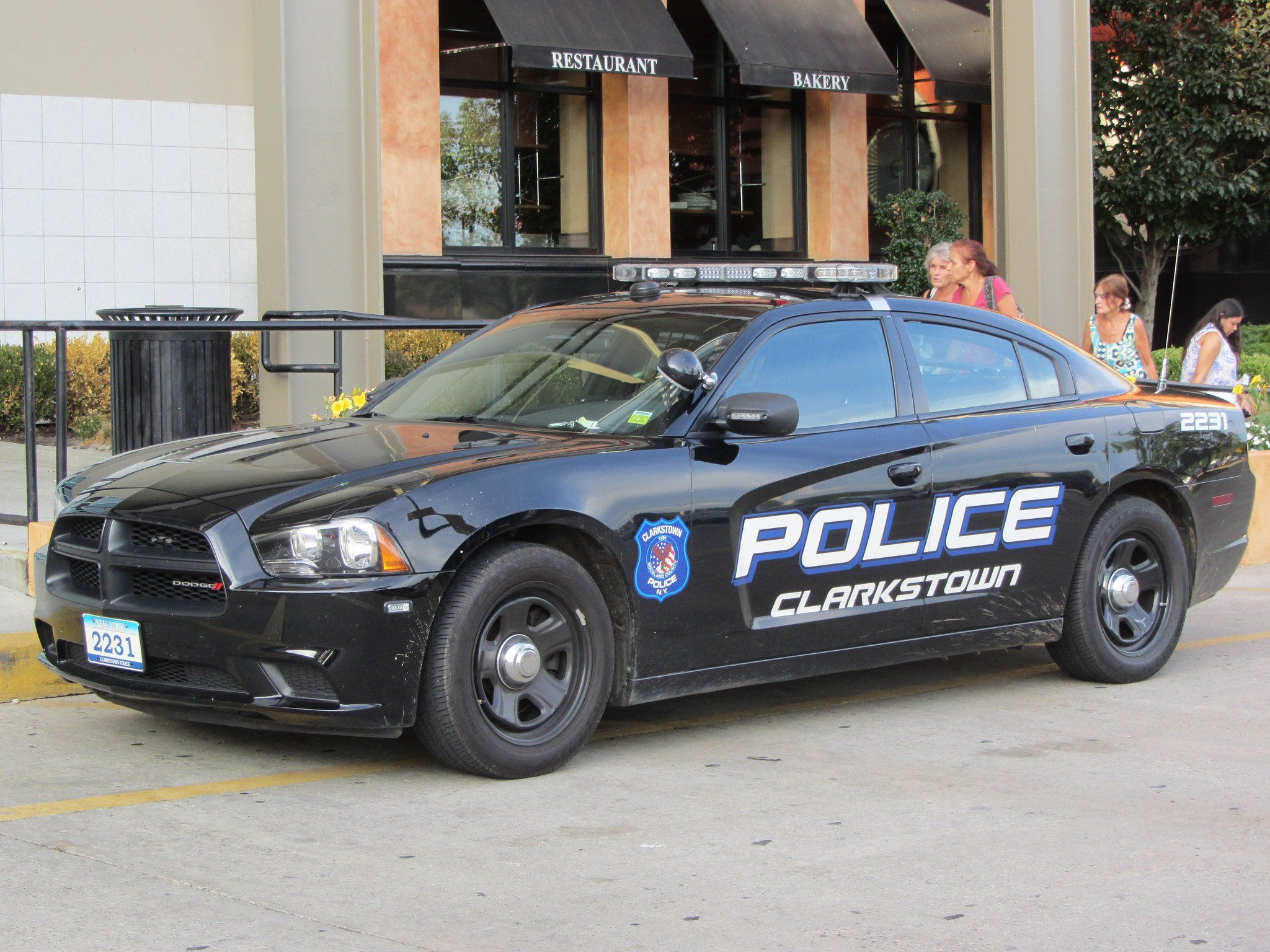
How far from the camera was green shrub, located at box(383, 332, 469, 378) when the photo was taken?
14617mm

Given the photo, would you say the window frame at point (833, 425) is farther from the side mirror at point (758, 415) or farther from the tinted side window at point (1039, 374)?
the tinted side window at point (1039, 374)

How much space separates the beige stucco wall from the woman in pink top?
9.51m

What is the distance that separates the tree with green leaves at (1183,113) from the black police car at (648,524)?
15318 millimetres

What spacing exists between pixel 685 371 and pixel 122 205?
11.7 m

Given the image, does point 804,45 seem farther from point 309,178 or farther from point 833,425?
point 833,425

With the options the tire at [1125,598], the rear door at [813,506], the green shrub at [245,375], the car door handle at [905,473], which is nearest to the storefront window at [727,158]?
the green shrub at [245,375]

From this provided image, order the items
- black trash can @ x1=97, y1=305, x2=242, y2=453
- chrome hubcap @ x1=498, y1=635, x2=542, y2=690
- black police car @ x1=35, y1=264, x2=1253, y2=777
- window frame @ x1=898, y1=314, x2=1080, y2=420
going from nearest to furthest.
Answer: black police car @ x1=35, y1=264, x2=1253, y2=777 < chrome hubcap @ x1=498, y1=635, x2=542, y2=690 < window frame @ x1=898, y1=314, x2=1080, y2=420 < black trash can @ x1=97, y1=305, x2=242, y2=453

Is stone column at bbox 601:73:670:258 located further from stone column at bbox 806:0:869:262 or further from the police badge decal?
the police badge decal

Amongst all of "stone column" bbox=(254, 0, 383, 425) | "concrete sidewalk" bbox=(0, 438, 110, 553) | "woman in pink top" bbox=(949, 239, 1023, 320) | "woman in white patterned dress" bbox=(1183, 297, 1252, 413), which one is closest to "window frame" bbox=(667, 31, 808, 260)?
"concrete sidewalk" bbox=(0, 438, 110, 553)

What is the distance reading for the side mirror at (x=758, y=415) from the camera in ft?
18.0

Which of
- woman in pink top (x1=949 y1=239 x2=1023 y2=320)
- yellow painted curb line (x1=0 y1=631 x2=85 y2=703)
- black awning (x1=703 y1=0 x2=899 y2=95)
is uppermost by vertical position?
black awning (x1=703 y1=0 x2=899 y2=95)

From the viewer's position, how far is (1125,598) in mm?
6789

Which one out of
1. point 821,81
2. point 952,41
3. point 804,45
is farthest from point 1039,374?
point 952,41

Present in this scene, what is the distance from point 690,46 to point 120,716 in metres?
15.0
